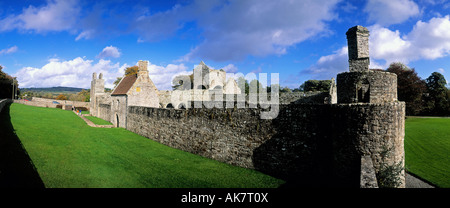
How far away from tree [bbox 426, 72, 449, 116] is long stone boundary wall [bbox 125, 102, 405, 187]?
154 feet

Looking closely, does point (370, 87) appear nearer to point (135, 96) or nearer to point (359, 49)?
point (359, 49)

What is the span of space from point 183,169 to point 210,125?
2925 mm

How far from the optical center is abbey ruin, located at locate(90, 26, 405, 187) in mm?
7164

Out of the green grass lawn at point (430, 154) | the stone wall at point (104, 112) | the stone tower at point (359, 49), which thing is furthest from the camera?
the stone wall at point (104, 112)

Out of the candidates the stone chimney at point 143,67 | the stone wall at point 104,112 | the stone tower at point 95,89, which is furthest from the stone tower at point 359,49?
the stone tower at point 95,89

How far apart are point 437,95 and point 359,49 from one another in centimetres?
4968

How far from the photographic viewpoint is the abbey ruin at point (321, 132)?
716 cm

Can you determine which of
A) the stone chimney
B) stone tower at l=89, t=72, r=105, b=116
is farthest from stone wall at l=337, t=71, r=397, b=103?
stone tower at l=89, t=72, r=105, b=116

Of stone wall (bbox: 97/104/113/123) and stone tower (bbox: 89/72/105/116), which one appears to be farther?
stone tower (bbox: 89/72/105/116)

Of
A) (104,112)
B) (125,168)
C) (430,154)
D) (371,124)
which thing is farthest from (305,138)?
(104,112)

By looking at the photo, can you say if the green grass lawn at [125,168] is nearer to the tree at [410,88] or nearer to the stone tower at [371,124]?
the stone tower at [371,124]

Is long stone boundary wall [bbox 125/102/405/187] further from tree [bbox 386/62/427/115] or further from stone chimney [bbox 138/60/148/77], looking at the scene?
tree [bbox 386/62/427/115]

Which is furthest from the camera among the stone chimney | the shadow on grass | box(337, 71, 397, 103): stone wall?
the stone chimney
